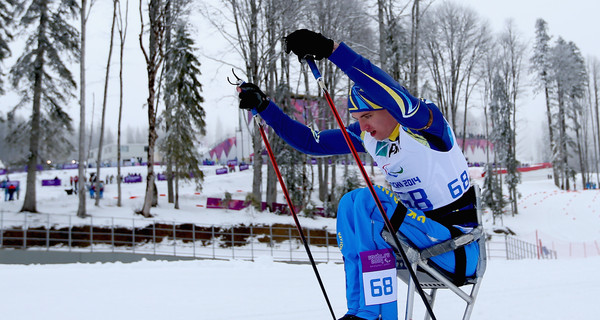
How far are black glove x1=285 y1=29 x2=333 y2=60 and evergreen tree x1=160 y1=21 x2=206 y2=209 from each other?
71.3 feet

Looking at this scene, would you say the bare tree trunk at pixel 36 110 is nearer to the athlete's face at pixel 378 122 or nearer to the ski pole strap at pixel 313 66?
the ski pole strap at pixel 313 66

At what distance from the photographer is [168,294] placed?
4488mm

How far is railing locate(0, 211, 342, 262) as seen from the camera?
527 inches

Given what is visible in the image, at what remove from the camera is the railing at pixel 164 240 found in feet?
44.0

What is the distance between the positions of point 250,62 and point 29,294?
41.8 feet

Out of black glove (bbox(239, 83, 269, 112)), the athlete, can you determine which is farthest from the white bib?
black glove (bbox(239, 83, 269, 112))

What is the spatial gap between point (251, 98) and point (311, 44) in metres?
0.72

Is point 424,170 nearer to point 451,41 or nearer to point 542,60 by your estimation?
point 451,41

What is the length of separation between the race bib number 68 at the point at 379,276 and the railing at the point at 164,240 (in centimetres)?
1125

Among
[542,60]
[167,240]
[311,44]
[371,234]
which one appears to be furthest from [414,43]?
[542,60]

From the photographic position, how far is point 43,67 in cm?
1864

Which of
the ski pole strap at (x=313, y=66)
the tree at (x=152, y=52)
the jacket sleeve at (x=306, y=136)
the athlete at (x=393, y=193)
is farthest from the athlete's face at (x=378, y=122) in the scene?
the tree at (x=152, y=52)

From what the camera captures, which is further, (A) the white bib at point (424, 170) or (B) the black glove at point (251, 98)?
(B) the black glove at point (251, 98)

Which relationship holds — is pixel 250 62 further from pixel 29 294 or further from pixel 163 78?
pixel 29 294
